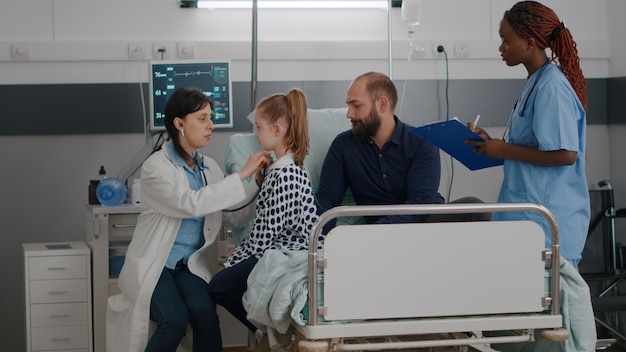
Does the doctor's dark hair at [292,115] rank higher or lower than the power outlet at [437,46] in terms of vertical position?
lower

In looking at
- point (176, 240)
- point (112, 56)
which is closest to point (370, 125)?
point (176, 240)

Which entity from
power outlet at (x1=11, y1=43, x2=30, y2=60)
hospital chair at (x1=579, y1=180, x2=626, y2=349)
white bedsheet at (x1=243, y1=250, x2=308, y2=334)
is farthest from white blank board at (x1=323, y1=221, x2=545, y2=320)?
power outlet at (x1=11, y1=43, x2=30, y2=60)

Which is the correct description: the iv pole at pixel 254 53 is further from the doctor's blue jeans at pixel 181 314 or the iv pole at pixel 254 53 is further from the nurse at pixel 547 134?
the nurse at pixel 547 134

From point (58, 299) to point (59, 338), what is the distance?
158 mm

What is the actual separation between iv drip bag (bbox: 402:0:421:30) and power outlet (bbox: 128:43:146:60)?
129 centimetres

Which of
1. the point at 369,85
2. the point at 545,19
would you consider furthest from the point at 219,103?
the point at 545,19

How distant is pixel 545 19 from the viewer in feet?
9.07

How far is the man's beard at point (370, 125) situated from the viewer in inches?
129

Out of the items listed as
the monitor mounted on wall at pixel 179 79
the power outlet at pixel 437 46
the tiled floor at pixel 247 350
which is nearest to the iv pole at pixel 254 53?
the monitor mounted on wall at pixel 179 79

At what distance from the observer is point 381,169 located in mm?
3287

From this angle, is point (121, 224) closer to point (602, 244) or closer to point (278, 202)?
point (278, 202)

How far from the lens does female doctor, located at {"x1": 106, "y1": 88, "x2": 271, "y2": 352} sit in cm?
296

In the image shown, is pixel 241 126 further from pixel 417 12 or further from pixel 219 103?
pixel 417 12

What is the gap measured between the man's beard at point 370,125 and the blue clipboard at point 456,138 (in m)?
0.34
